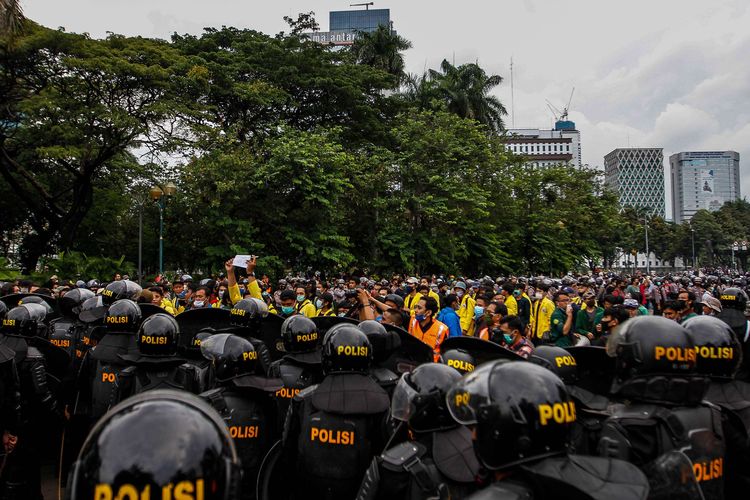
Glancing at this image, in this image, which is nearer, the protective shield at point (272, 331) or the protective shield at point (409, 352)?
the protective shield at point (409, 352)

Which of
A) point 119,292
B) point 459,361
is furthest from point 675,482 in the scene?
point 119,292

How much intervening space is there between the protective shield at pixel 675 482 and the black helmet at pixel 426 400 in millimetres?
1020

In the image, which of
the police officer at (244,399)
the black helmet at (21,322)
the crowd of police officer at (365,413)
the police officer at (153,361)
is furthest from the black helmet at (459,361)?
the black helmet at (21,322)

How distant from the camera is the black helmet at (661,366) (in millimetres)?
3109

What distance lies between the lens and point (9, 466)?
5.21m

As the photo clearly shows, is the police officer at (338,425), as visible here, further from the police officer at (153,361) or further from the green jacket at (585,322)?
the green jacket at (585,322)

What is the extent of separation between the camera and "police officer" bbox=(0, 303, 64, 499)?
5.24 metres

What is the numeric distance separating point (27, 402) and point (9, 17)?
13532 mm

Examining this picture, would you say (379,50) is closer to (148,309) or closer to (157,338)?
(148,309)

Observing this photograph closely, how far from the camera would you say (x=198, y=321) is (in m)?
7.29

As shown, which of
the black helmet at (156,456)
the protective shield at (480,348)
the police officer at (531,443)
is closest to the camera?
the black helmet at (156,456)

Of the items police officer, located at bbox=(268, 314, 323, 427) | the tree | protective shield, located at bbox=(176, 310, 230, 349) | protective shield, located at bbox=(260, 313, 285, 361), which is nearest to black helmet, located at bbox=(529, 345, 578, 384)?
police officer, located at bbox=(268, 314, 323, 427)

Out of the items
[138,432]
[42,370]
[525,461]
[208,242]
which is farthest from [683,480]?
[208,242]

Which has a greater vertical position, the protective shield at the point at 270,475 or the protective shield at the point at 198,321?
the protective shield at the point at 198,321
